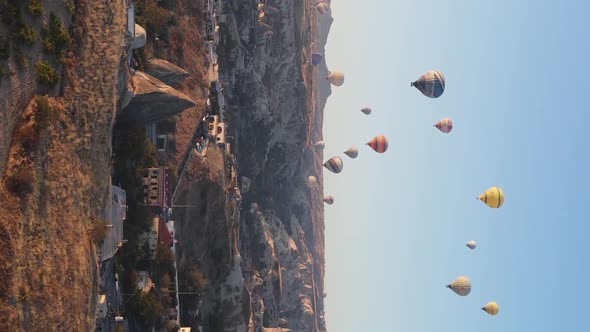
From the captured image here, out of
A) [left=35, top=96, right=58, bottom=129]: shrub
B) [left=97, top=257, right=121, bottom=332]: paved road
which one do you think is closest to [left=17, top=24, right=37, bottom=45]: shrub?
[left=35, top=96, right=58, bottom=129]: shrub

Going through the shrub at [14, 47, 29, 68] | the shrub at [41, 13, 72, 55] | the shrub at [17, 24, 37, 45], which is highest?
the shrub at [41, 13, 72, 55]

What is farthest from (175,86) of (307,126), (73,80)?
(307,126)

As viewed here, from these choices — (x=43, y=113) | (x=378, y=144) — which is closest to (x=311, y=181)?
(x=378, y=144)

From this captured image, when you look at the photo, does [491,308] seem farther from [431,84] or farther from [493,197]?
[431,84]

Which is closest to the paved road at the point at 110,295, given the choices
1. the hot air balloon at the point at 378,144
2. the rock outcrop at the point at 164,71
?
the rock outcrop at the point at 164,71

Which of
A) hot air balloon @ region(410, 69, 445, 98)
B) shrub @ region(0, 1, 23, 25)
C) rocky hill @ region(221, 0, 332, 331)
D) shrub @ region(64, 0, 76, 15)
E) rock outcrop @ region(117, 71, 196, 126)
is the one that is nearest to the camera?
shrub @ region(0, 1, 23, 25)

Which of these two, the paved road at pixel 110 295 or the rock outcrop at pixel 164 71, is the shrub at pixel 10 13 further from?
the rock outcrop at pixel 164 71

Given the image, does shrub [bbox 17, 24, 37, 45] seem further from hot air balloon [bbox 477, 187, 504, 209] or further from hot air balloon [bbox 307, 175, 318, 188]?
hot air balloon [bbox 307, 175, 318, 188]
